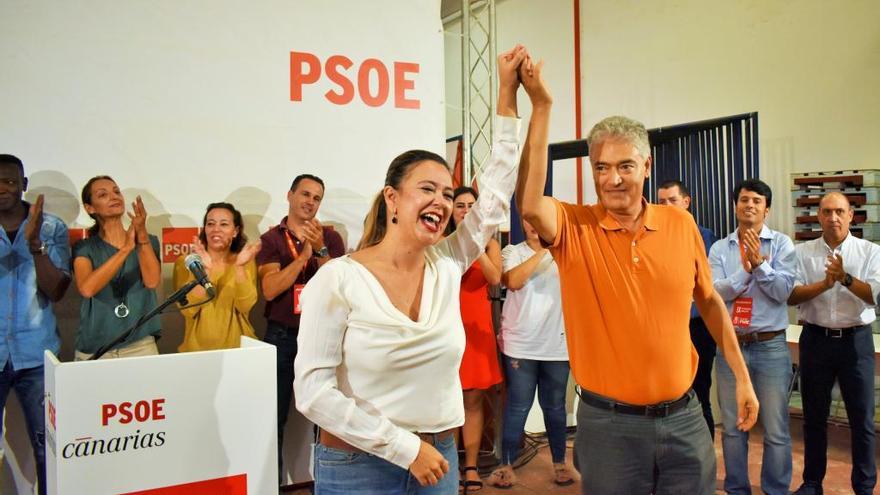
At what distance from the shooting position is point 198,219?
12.9 feet

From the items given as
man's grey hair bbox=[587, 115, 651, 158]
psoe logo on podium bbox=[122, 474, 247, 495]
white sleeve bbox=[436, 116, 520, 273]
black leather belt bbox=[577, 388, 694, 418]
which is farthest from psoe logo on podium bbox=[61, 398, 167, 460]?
man's grey hair bbox=[587, 115, 651, 158]

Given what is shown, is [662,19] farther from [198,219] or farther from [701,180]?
[198,219]

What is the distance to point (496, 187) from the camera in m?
1.83

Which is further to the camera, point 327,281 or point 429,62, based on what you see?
point 429,62

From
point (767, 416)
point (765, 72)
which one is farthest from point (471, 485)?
point (765, 72)

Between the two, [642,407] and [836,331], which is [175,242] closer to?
[642,407]

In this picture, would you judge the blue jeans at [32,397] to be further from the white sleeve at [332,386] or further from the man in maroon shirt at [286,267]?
the white sleeve at [332,386]

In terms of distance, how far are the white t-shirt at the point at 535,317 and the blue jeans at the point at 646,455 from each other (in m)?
2.05

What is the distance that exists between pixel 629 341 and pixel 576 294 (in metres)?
0.20

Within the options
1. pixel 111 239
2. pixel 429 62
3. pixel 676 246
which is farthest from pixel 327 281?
pixel 429 62

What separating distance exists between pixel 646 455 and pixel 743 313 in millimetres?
1817

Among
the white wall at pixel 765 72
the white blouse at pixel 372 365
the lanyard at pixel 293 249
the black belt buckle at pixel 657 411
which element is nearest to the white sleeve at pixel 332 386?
the white blouse at pixel 372 365

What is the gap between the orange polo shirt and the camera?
6.27 feet

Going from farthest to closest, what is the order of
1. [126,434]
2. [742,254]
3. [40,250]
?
[742,254] → [40,250] → [126,434]
